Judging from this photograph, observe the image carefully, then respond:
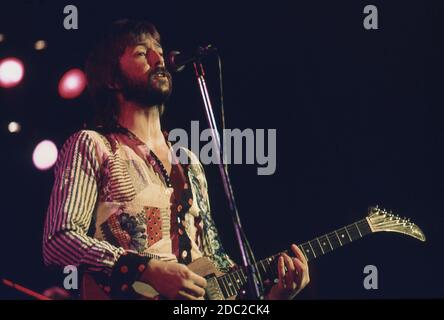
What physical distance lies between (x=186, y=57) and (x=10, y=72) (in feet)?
3.25

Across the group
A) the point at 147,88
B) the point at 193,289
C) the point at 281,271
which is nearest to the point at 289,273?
the point at 281,271

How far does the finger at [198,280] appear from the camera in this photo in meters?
2.71

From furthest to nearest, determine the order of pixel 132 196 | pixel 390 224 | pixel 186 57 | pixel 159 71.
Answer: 1. pixel 390 224
2. pixel 159 71
3. pixel 132 196
4. pixel 186 57

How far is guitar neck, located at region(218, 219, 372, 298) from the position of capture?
2849 millimetres

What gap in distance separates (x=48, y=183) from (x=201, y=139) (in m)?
0.74

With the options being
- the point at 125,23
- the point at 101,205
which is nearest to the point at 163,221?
the point at 101,205

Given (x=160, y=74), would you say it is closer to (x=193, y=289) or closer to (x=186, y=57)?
(x=186, y=57)

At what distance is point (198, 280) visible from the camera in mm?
2717

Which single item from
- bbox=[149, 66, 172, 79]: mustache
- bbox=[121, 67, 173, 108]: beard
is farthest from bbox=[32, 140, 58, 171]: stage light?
bbox=[149, 66, 172, 79]: mustache

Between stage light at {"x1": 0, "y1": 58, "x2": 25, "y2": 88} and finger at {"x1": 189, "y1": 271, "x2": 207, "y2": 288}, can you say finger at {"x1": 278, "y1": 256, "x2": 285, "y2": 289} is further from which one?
stage light at {"x1": 0, "y1": 58, "x2": 25, "y2": 88}

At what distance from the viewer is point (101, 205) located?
9.07 feet

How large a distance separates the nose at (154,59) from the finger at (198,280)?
3.22 ft

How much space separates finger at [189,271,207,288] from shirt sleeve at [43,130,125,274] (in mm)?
307

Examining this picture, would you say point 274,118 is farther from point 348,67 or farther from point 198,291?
point 198,291
